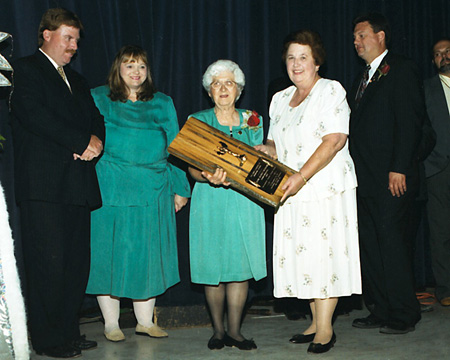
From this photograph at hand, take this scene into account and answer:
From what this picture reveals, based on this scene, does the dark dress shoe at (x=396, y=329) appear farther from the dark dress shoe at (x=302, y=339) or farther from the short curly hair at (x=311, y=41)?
the short curly hair at (x=311, y=41)

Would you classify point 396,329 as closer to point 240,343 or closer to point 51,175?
point 240,343

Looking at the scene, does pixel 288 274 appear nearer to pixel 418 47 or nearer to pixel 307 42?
pixel 307 42

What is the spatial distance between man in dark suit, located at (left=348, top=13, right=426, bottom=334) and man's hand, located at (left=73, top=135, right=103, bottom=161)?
1588 millimetres

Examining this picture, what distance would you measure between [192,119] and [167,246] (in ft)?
2.96

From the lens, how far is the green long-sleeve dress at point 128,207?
11.5 feet

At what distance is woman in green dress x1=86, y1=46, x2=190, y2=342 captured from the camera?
3.49m

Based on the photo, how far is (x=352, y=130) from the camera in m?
3.74

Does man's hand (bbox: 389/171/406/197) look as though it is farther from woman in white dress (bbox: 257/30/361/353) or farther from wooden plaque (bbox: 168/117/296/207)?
wooden plaque (bbox: 168/117/296/207)

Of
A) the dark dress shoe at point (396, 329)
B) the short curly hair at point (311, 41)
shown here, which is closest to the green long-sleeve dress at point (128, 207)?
the short curly hair at point (311, 41)

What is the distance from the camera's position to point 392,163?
3.68m

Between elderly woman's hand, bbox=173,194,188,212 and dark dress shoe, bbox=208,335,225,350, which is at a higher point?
elderly woman's hand, bbox=173,194,188,212

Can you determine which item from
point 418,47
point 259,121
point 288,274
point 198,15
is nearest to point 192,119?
point 259,121

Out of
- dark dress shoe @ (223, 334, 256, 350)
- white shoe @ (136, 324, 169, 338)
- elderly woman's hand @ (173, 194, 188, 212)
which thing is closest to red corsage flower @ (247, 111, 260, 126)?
elderly woman's hand @ (173, 194, 188, 212)

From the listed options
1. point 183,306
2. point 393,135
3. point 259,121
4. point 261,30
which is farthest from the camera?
point 261,30
